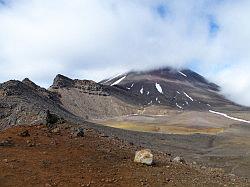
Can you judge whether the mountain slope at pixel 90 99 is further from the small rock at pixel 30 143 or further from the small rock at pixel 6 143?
the small rock at pixel 6 143

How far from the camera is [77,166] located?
23266 millimetres

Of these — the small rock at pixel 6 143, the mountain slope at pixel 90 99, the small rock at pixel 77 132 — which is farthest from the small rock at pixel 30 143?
the mountain slope at pixel 90 99

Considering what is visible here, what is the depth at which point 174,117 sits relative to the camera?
502ft

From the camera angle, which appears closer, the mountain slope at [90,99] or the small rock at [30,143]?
the small rock at [30,143]

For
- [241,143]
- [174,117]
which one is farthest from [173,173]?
[174,117]

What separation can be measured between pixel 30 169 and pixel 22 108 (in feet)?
43.9

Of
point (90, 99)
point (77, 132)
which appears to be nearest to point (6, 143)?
point (77, 132)

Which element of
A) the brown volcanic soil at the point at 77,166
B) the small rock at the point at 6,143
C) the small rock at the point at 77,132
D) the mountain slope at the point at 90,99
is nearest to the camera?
the brown volcanic soil at the point at 77,166

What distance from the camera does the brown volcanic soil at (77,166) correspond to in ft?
70.5

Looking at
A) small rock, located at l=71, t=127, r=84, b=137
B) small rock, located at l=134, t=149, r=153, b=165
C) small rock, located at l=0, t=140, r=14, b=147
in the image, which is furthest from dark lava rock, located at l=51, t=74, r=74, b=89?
small rock, located at l=134, t=149, r=153, b=165

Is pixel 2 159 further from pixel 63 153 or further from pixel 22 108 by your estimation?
pixel 22 108

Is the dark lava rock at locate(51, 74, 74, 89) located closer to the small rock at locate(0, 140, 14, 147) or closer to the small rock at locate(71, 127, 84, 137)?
the small rock at locate(71, 127, 84, 137)

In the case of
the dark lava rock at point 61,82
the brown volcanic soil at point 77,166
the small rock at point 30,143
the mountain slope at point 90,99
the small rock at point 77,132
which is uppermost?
the dark lava rock at point 61,82

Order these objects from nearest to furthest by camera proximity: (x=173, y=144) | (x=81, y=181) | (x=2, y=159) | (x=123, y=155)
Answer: (x=81, y=181) → (x=2, y=159) → (x=123, y=155) → (x=173, y=144)
